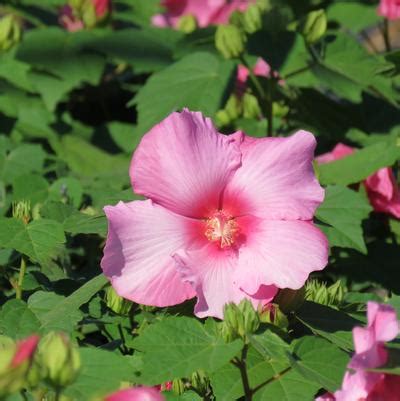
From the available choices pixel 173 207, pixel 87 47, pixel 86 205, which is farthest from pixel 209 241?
pixel 87 47

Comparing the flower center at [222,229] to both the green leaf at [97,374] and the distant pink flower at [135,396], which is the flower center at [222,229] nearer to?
the green leaf at [97,374]

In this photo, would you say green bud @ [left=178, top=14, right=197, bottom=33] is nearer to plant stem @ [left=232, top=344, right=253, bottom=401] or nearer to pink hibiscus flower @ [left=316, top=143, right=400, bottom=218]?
pink hibiscus flower @ [left=316, top=143, right=400, bottom=218]

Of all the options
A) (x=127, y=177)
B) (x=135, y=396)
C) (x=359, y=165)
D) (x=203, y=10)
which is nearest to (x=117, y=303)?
(x=135, y=396)

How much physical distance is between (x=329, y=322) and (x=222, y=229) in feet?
0.57

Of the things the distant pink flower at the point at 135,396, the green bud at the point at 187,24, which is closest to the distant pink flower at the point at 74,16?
the green bud at the point at 187,24

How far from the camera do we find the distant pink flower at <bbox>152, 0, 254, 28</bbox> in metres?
2.87

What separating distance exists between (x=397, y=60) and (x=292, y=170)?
2.12 feet

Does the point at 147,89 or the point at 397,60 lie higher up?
the point at 397,60

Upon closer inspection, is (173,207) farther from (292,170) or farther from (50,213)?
(50,213)

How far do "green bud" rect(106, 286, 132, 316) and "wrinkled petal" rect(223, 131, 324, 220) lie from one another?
0.21m

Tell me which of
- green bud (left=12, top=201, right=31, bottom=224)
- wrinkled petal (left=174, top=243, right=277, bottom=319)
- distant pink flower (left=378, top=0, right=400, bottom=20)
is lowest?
distant pink flower (left=378, top=0, right=400, bottom=20)

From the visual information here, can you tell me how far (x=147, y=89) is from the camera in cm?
211

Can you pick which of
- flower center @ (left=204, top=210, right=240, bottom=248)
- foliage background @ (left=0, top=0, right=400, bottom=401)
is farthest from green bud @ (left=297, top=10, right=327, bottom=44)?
flower center @ (left=204, top=210, right=240, bottom=248)

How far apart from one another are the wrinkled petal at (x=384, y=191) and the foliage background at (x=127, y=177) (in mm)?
38
